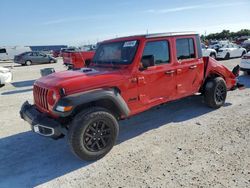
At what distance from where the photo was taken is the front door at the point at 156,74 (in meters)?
4.80

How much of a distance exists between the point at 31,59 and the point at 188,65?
970 inches

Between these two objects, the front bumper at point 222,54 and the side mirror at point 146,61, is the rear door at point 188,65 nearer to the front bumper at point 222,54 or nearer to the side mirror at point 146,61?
the side mirror at point 146,61

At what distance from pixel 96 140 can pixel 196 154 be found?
1.64 m

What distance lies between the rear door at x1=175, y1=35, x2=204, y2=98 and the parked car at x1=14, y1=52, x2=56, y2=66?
24359 mm

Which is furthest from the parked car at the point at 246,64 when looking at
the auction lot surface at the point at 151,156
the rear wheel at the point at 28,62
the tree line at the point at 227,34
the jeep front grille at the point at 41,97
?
the tree line at the point at 227,34

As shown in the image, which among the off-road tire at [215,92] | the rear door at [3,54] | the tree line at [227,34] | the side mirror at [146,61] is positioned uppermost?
the tree line at [227,34]

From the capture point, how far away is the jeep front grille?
429 centimetres

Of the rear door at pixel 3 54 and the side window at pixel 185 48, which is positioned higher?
the rear door at pixel 3 54

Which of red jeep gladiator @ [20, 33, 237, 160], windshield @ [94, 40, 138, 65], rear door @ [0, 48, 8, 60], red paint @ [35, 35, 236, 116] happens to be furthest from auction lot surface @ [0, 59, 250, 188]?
rear door @ [0, 48, 8, 60]

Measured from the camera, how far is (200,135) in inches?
194

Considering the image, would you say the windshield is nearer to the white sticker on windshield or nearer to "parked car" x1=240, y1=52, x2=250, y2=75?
the white sticker on windshield

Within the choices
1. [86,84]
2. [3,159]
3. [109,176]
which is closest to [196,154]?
[109,176]

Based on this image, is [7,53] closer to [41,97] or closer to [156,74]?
[41,97]

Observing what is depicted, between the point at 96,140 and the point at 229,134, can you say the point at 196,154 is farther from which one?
the point at 96,140
